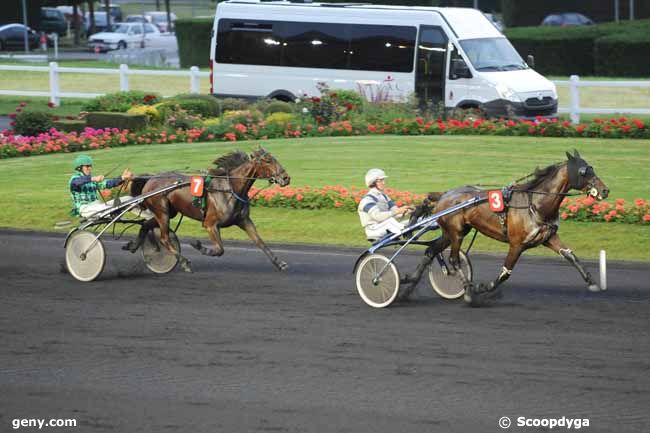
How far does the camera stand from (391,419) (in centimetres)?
750

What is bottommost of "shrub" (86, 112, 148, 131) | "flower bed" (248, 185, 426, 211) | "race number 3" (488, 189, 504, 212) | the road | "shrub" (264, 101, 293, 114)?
the road

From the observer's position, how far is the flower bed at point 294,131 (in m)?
21.3

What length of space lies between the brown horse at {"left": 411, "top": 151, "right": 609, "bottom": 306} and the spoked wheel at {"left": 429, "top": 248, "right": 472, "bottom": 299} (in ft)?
0.91

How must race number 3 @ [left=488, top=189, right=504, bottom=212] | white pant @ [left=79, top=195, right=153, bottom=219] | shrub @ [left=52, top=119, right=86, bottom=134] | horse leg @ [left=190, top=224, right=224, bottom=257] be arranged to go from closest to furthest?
race number 3 @ [left=488, top=189, right=504, bottom=212]
horse leg @ [left=190, top=224, right=224, bottom=257]
white pant @ [left=79, top=195, right=153, bottom=219]
shrub @ [left=52, top=119, right=86, bottom=134]

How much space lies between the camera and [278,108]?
946 inches

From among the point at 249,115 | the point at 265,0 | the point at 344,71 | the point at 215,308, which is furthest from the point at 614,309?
the point at 265,0

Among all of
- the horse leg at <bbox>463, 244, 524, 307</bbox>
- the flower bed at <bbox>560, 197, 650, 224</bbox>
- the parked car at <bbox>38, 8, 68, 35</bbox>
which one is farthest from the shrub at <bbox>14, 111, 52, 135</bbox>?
the parked car at <bbox>38, 8, 68, 35</bbox>

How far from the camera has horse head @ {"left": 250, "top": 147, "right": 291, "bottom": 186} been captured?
11.9 metres

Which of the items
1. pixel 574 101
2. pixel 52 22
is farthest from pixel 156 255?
pixel 52 22

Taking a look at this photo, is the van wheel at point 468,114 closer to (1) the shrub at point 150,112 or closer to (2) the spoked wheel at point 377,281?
(1) the shrub at point 150,112

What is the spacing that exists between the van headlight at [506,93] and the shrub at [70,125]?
8.21 meters

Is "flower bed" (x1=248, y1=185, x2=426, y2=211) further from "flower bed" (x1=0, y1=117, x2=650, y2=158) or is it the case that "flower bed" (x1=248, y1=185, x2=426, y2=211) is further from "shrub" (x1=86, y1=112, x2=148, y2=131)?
"shrub" (x1=86, y1=112, x2=148, y2=131)

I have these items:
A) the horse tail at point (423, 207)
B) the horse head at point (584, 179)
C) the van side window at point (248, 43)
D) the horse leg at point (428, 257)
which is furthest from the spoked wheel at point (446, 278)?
the van side window at point (248, 43)

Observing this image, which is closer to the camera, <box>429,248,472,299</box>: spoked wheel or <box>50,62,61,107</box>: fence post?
<box>429,248,472,299</box>: spoked wheel
